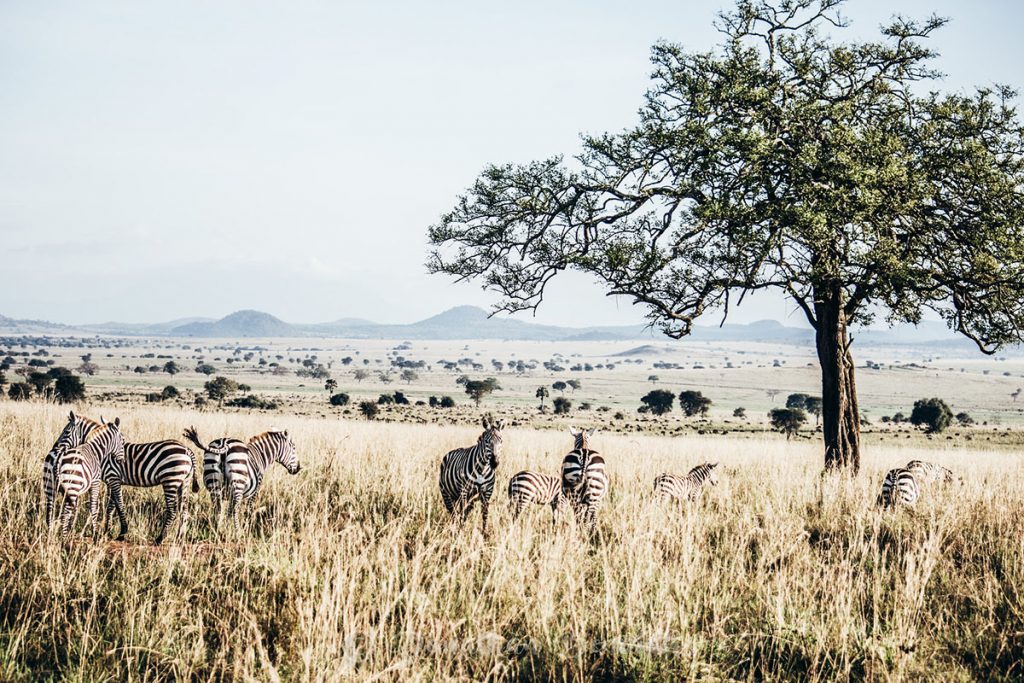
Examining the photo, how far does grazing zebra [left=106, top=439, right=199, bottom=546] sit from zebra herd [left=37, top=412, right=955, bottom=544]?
0.5 inches

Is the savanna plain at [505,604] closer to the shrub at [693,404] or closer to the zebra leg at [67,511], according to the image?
the zebra leg at [67,511]

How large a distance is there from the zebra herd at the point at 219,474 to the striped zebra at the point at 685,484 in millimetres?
1662

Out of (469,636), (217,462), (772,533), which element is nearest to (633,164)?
(772,533)

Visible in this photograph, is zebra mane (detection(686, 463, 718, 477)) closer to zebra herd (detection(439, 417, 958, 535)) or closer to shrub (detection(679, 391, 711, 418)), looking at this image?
zebra herd (detection(439, 417, 958, 535))

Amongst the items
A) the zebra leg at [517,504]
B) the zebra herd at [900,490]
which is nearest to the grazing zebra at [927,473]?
the zebra herd at [900,490]

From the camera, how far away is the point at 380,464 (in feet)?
44.7

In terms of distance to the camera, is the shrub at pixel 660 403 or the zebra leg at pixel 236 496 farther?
the shrub at pixel 660 403

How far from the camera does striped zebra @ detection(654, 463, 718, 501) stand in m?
11.3

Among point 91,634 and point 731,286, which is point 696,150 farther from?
point 91,634

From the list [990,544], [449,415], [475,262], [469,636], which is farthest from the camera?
[449,415]

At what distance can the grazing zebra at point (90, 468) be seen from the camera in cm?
805

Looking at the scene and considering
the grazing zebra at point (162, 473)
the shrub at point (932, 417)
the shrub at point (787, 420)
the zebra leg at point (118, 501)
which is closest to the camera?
the grazing zebra at point (162, 473)

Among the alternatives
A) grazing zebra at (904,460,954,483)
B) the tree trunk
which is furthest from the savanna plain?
the tree trunk

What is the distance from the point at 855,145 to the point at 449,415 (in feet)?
138
